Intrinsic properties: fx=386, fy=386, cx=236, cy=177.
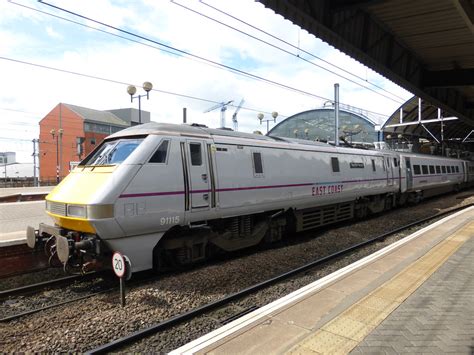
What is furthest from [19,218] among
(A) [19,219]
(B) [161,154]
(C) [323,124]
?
(C) [323,124]

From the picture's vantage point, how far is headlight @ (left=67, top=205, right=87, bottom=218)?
6.84 m

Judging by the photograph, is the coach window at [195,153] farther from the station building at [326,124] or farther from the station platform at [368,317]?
the station building at [326,124]

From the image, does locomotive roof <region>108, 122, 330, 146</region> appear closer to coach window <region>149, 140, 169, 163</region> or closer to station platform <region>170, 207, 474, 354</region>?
coach window <region>149, 140, 169, 163</region>

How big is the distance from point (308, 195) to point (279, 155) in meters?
1.95

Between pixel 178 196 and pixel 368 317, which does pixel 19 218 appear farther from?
pixel 368 317

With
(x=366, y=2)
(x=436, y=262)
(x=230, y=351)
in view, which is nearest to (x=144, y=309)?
(x=230, y=351)

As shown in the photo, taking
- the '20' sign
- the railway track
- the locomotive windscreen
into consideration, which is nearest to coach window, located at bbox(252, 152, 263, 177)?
the railway track

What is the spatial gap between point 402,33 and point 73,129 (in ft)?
218

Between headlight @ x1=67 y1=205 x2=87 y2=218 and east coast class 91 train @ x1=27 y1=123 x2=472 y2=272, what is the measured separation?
0.12 feet

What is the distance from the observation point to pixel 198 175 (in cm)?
834

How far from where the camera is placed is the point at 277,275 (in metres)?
8.15

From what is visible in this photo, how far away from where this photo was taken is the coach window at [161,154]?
757 cm

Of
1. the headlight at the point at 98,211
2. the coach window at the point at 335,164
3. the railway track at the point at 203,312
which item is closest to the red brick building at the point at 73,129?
the coach window at the point at 335,164

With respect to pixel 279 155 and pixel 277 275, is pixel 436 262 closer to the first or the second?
pixel 277 275
